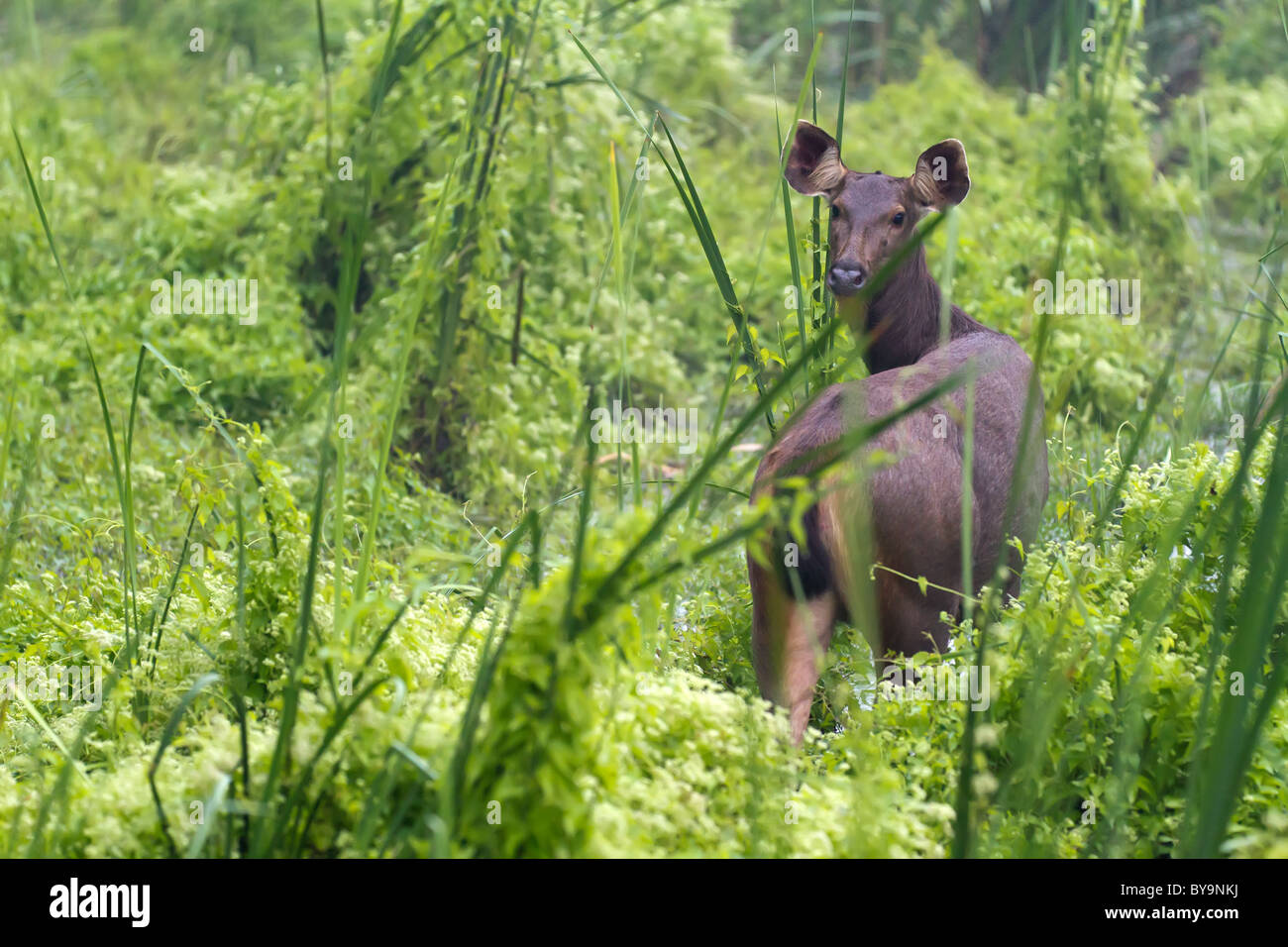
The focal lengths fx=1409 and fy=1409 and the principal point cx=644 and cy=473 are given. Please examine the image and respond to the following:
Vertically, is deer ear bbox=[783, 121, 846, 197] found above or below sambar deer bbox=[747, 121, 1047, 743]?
above

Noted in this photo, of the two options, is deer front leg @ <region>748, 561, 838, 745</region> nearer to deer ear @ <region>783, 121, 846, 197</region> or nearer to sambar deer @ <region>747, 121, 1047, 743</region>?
sambar deer @ <region>747, 121, 1047, 743</region>

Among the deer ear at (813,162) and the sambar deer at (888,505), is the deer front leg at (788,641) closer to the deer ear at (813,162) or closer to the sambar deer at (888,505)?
the sambar deer at (888,505)

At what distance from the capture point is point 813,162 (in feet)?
15.6

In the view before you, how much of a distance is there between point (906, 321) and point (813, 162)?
0.62 m

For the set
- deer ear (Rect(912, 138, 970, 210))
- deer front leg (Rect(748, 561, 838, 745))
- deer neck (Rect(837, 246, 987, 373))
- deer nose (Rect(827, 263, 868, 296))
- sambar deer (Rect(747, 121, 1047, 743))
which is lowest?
deer front leg (Rect(748, 561, 838, 745))

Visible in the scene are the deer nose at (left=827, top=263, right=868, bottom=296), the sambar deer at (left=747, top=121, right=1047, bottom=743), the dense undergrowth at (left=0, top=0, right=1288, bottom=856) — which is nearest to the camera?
the dense undergrowth at (left=0, top=0, right=1288, bottom=856)

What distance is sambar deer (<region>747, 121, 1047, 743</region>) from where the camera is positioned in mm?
3584

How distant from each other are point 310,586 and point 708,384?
558 centimetres

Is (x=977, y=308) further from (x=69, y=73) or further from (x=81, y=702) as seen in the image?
(x=69, y=73)

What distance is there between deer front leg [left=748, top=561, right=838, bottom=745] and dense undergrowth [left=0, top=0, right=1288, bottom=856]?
13cm

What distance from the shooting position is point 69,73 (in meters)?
11.4


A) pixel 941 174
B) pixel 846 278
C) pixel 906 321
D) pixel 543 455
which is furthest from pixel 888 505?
pixel 543 455

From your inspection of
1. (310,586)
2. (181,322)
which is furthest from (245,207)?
(310,586)

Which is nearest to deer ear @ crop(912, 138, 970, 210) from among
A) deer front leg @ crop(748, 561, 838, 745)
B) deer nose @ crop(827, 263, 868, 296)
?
deer nose @ crop(827, 263, 868, 296)
